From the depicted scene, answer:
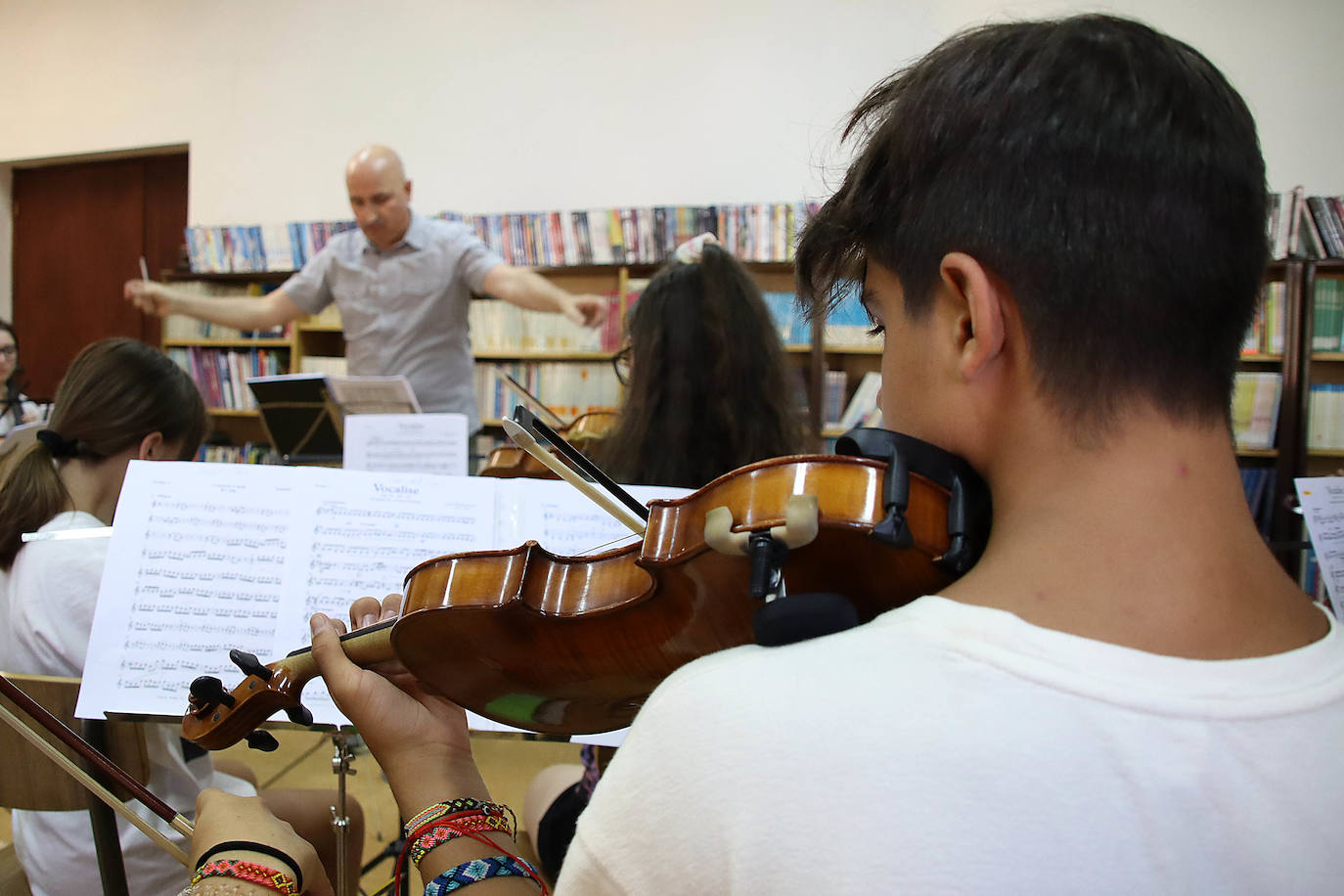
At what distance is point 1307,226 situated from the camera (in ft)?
10.3

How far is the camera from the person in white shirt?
4.17 feet

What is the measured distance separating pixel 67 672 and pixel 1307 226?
12.4 ft

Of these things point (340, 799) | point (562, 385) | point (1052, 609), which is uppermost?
point (562, 385)

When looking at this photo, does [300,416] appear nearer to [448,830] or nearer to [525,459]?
[525,459]

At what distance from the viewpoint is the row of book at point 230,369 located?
4.34 metres

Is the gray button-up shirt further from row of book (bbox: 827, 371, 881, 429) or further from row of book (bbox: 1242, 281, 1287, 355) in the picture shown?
row of book (bbox: 1242, 281, 1287, 355)

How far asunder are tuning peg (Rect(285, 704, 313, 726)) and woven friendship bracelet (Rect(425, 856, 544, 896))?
348mm

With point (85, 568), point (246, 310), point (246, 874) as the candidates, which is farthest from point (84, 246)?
point (246, 874)

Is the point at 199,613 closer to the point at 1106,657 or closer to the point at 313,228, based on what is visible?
the point at 1106,657

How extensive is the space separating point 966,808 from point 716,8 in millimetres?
4104

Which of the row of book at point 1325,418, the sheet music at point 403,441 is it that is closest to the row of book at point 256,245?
the sheet music at point 403,441

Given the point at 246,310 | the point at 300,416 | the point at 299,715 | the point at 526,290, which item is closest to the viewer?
the point at 299,715

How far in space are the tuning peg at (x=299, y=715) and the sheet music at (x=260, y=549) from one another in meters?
0.13

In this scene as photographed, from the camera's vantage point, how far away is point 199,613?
1.15 meters
